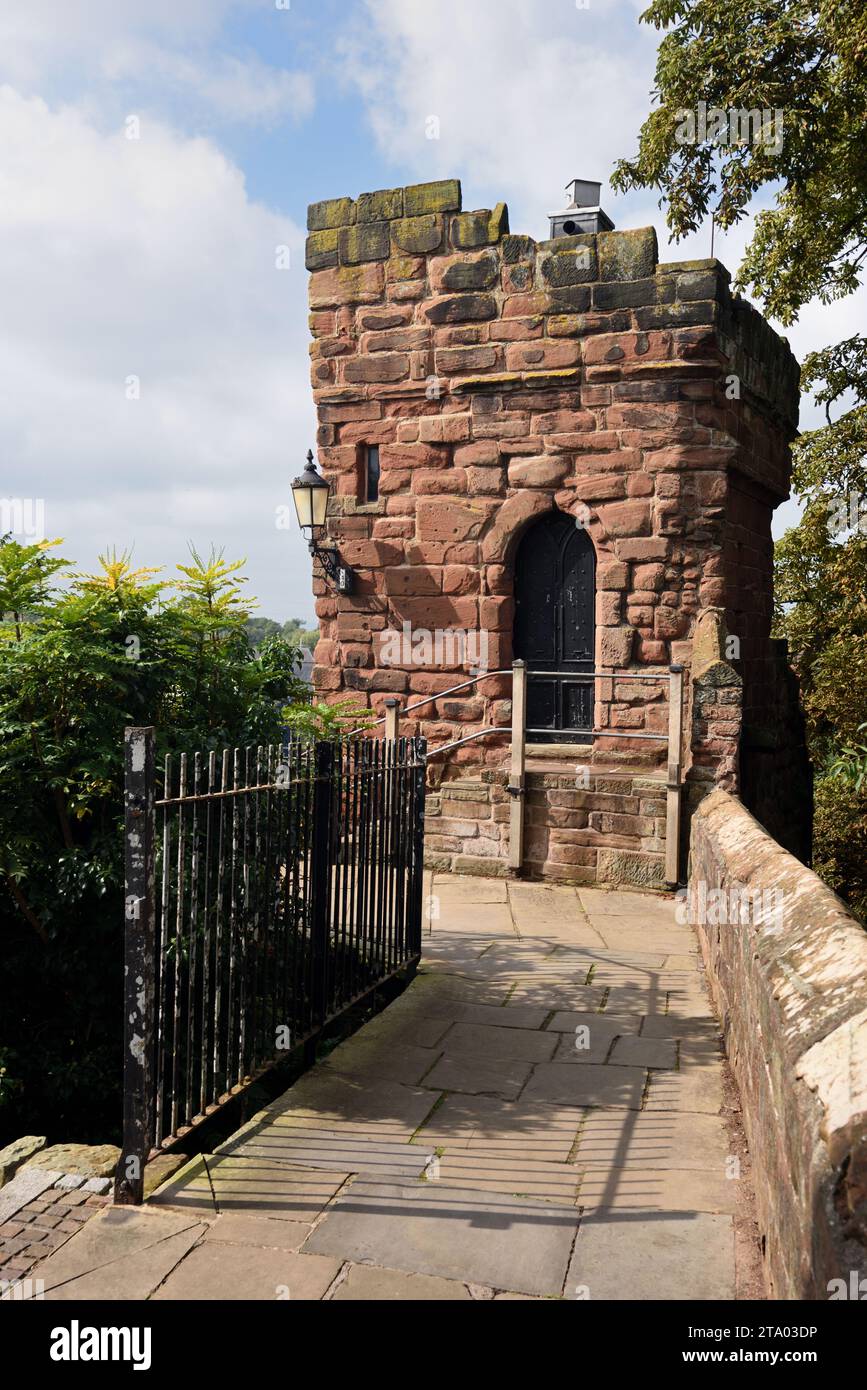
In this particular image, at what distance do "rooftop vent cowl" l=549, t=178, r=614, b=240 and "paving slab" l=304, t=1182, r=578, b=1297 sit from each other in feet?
27.9

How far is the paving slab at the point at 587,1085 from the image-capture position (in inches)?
169

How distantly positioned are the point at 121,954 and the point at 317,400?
621 centimetres

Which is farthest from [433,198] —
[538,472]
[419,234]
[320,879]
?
[320,879]

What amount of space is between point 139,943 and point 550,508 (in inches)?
251

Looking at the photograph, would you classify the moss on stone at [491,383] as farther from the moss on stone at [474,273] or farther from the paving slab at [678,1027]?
the paving slab at [678,1027]

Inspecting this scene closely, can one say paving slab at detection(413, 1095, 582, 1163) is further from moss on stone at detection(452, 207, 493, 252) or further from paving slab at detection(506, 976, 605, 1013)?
moss on stone at detection(452, 207, 493, 252)

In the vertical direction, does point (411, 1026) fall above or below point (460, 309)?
below

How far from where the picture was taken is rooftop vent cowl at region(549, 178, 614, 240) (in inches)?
380

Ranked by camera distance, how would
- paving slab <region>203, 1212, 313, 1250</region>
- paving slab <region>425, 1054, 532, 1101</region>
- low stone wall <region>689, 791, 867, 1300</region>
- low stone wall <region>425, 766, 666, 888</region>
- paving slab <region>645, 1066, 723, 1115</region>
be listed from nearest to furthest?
low stone wall <region>689, 791, 867, 1300</region> < paving slab <region>203, 1212, 313, 1250</region> < paving slab <region>645, 1066, 723, 1115</region> < paving slab <region>425, 1054, 532, 1101</region> < low stone wall <region>425, 766, 666, 888</region>

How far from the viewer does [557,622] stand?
30.3 feet

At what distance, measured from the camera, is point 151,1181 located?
11.5 ft

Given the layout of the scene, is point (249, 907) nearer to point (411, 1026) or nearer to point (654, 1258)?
point (411, 1026)

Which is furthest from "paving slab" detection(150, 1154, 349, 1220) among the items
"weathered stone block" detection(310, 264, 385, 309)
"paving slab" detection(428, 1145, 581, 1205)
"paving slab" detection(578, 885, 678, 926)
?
"weathered stone block" detection(310, 264, 385, 309)

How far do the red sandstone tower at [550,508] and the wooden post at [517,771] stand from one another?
0.36 feet
